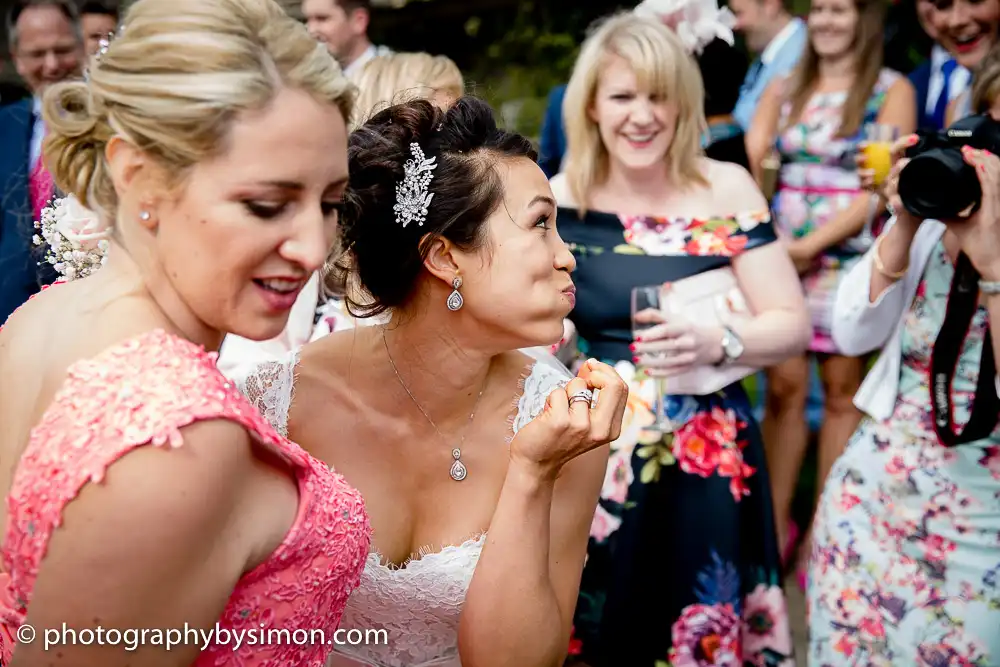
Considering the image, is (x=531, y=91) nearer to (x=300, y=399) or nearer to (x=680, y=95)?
(x=680, y=95)

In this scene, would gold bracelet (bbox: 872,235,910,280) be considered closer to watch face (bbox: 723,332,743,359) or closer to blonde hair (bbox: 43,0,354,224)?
watch face (bbox: 723,332,743,359)

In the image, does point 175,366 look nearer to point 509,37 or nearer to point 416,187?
point 416,187

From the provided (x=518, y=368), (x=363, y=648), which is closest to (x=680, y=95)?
(x=518, y=368)

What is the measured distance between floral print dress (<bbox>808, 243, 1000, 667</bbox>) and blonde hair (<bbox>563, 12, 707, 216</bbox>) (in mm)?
924

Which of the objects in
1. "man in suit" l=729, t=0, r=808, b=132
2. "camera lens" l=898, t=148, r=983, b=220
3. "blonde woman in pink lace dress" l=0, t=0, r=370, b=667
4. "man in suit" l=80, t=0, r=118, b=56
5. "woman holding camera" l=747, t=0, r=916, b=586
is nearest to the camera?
"blonde woman in pink lace dress" l=0, t=0, r=370, b=667

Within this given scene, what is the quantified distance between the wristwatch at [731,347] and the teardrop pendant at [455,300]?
1189 millimetres

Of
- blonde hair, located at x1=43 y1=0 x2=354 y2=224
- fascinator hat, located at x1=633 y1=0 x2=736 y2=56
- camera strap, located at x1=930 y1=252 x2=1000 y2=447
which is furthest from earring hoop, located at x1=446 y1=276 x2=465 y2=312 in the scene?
fascinator hat, located at x1=633 y1=0 x2=736 y2=56

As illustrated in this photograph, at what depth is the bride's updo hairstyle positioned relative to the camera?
216 centimetres

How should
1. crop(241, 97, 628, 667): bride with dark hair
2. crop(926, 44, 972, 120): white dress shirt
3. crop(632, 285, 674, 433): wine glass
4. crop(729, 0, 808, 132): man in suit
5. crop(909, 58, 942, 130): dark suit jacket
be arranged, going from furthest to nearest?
crop(729, 0, 808, 132): man in suit → crop(909, 58, 942, 130): dark suit jacket → crop(926, 44, 972, 120): white dress shirt → crop(632, 285, 674, 433): wine glass → crop(241, 97, 628, 667): bride with dark hair

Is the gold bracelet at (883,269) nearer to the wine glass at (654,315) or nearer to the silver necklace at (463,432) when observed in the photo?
the wine glass at (654,315)

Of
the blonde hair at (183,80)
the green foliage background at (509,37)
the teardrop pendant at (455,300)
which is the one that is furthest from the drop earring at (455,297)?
the green foliage background at (509,37)

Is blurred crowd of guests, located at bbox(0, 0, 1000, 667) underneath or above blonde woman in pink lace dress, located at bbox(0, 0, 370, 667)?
underneath

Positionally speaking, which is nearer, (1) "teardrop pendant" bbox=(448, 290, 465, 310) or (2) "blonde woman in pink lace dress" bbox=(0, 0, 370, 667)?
(2) "blonde woman in pink lace dress" bbox=(0, 0, 370, 667)

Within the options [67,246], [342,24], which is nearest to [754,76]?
[342,24]
